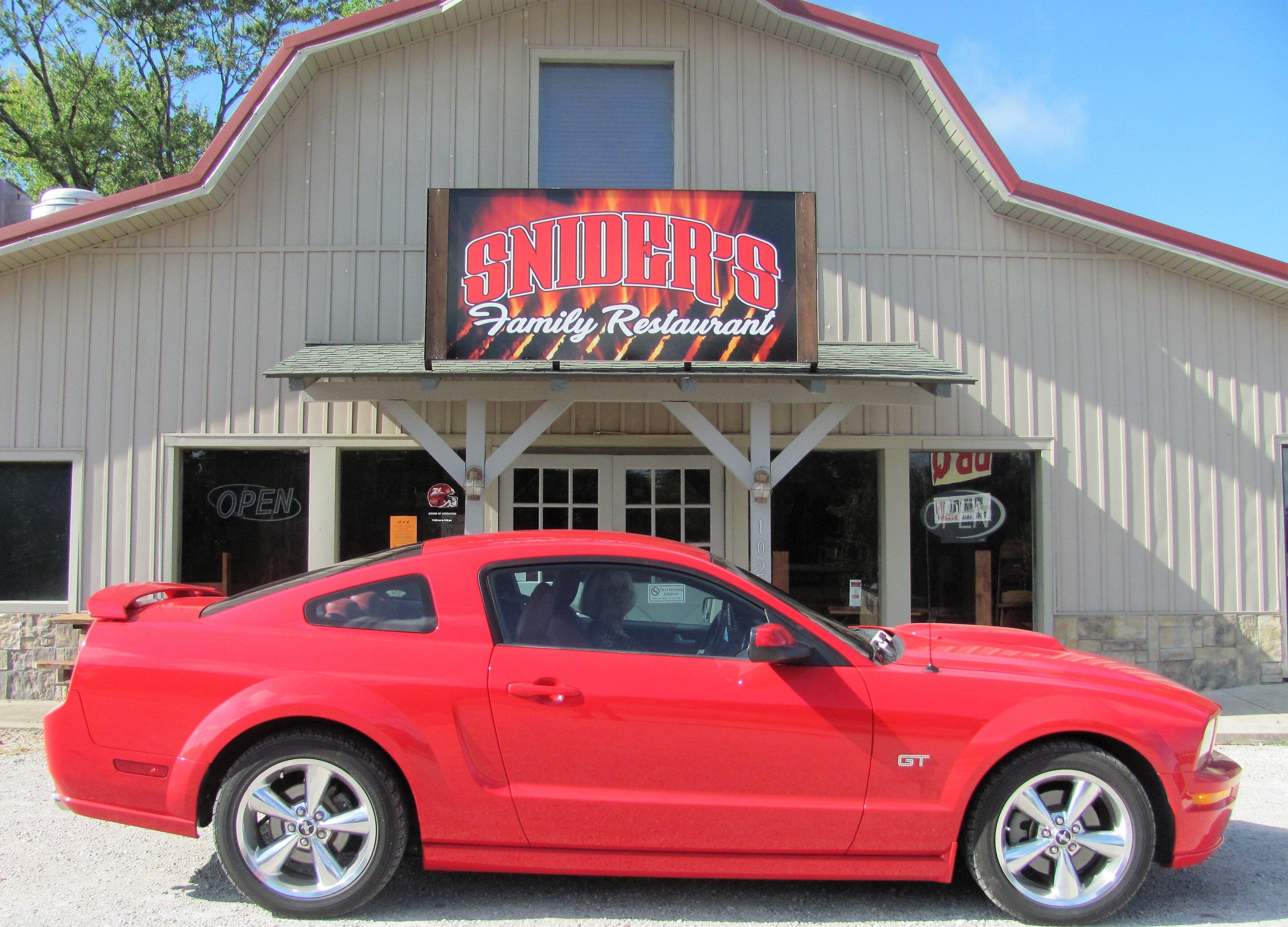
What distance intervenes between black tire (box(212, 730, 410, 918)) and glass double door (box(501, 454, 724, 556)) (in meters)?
4.84

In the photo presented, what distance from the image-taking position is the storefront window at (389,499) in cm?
831

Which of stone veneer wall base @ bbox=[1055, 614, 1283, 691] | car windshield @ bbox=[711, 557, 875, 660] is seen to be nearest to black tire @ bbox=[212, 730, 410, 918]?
car windshield @ bbox=[711, 557, 875, 660]

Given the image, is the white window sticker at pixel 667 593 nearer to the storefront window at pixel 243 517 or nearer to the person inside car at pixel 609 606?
the person inside car at pixel 609 606

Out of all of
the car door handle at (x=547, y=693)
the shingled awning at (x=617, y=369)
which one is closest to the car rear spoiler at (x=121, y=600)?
the car door handle at (x=547, y=693)

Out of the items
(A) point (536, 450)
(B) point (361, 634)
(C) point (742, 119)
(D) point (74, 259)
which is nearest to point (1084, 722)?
(B) point (361, 634)

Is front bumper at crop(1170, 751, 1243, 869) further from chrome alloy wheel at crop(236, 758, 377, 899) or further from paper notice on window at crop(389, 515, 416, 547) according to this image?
paper notice on window at crop(389, 515, 416, 547)

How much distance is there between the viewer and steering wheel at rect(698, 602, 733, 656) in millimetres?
3668

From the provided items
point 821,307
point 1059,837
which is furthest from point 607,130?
point 1059,837

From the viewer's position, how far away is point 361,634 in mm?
3660

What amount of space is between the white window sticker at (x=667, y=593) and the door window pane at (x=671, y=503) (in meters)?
4.60

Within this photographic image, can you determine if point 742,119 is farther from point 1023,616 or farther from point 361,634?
point 361,634

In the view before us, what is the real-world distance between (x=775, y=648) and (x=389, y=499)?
5.60m

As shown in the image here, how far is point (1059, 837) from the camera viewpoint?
11.5 ft

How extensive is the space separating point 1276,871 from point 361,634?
4124 millimetres
